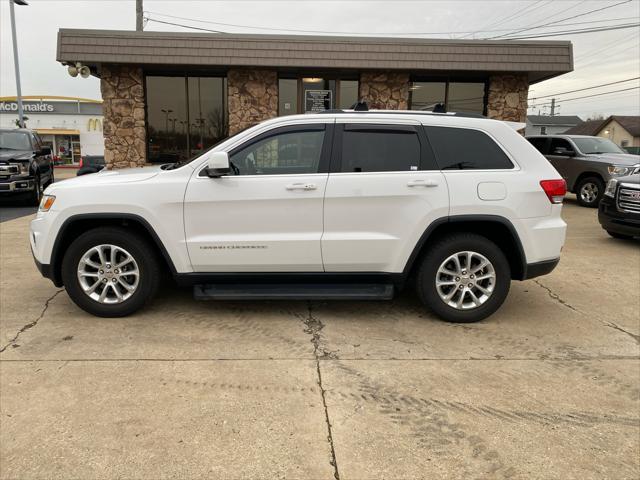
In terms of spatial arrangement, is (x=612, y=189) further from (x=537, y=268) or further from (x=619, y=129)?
(x=619, y=129)

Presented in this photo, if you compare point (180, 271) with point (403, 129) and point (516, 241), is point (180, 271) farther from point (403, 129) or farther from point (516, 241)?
A: point (516, 241)

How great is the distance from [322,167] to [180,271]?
1.55 m

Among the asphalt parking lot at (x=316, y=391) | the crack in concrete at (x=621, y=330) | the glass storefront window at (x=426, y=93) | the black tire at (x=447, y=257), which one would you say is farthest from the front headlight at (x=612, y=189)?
the glass storefront window at (x=426, y=93)

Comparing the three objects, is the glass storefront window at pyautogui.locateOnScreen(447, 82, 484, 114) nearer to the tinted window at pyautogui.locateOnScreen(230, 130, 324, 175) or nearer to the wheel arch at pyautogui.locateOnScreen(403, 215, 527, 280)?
the wheel arch at pyautogui.locateOnScreen(403, 215, 527, 280)

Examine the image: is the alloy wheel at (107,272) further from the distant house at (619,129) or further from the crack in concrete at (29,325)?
the distant house at (619,129)

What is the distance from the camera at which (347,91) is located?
1206 cm

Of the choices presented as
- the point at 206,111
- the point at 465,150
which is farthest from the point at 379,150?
the point at 206,111

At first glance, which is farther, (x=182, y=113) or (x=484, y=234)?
(x=182, y=113)

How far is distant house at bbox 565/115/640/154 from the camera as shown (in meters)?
58.8

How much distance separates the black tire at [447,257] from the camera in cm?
439

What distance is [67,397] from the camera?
3.14 m

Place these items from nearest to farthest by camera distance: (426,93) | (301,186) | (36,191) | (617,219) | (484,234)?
(301,186) → (484,234) → (617,219) → (426,93) → (36,191)

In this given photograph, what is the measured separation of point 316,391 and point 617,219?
677cm

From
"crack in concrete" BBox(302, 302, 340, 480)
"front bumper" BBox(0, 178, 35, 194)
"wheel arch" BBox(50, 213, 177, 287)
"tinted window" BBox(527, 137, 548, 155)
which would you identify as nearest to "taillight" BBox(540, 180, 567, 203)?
"crack in concrete" BBox(302, 302, 340, 480)
